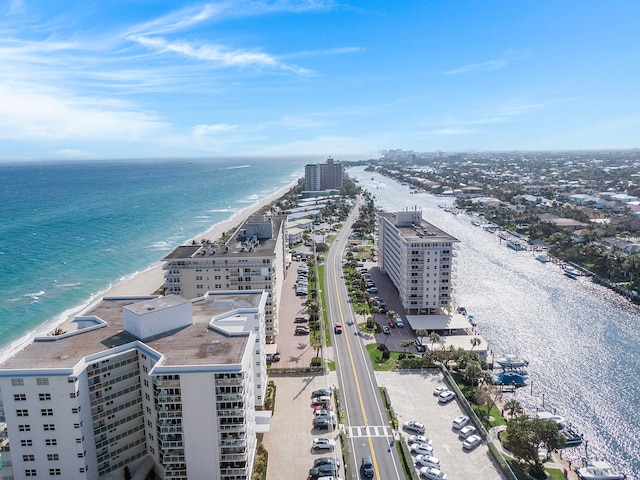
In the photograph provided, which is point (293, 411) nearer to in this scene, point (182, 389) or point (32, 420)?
point (182, 389)

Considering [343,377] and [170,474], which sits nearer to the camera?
[170,474]

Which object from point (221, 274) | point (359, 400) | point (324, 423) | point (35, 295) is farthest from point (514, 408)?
point (35, 295)

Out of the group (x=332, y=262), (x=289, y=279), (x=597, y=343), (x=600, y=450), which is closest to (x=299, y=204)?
(x=332, y=262)

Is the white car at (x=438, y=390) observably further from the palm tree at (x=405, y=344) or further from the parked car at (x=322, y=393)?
the parked car at (x=322, y=393)

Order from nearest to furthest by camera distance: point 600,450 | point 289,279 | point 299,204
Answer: point 600,450
point 289,279
point 299,204

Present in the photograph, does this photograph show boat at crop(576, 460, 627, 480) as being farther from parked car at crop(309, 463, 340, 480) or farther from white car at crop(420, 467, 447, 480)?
parked car at crop(309, 463, 340, 480)

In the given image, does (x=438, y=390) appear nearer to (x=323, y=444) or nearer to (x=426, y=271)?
(x=323, y=444)
